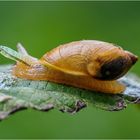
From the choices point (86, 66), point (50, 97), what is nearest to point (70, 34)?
point (86, 66)

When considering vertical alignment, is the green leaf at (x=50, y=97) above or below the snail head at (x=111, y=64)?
below

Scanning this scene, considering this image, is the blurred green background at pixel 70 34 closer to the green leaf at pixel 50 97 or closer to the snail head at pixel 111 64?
the green leaf at pixel 50 97

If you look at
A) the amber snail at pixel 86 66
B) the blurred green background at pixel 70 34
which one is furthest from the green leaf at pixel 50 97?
the blurred green background at pixel 70 34

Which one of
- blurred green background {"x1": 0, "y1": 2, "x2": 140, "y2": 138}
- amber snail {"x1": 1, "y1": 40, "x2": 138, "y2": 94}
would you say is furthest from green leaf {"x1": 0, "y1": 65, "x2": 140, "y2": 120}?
blurred green background {"x1": 0, "y1": 2, "x2": 140, "y2": 138}

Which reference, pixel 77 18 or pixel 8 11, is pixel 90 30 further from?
pixel 8 11

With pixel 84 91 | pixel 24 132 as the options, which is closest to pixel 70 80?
pixel 84 91

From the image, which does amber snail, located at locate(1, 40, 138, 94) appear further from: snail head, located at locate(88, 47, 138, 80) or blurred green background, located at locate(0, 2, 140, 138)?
blurred green background, located at locate(0, 2, 140, 138)
